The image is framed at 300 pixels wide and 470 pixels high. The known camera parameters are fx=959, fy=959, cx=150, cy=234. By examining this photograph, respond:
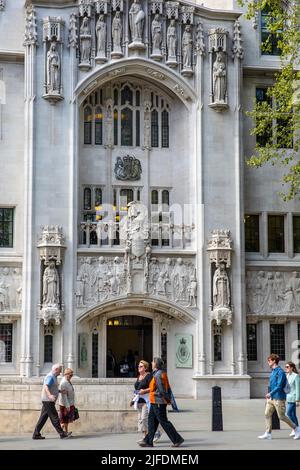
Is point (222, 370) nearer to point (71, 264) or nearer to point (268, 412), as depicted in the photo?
point (71, 264)

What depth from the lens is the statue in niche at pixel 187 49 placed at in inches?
1571

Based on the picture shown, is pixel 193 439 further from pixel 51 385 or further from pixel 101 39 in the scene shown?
pixel 101 39

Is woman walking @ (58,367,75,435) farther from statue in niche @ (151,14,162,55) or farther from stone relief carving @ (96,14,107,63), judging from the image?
statue in niche @ (151,14,162,55)

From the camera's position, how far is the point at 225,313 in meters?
38.6

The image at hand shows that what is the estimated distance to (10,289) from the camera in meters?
38.6

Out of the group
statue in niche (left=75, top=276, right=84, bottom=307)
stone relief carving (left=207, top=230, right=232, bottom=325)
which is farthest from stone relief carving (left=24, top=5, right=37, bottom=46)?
stone relief carving (left=207, top=230, right=232, bottom=325)

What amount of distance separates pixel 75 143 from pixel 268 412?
19023 millimetres

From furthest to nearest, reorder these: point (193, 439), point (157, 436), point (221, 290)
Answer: point (221, 290) < point (193, 439) < point (157, 436)

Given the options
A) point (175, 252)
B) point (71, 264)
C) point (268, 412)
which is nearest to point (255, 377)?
point (175, 252)

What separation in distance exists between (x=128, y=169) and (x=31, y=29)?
23.2 feet

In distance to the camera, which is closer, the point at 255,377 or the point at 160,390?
the point at 160,390

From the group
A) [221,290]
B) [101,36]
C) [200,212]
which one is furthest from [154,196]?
[101,36]

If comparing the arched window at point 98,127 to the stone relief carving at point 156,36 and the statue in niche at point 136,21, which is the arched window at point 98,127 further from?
the statue in niche at point 136,21

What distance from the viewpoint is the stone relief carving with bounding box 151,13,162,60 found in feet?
130
